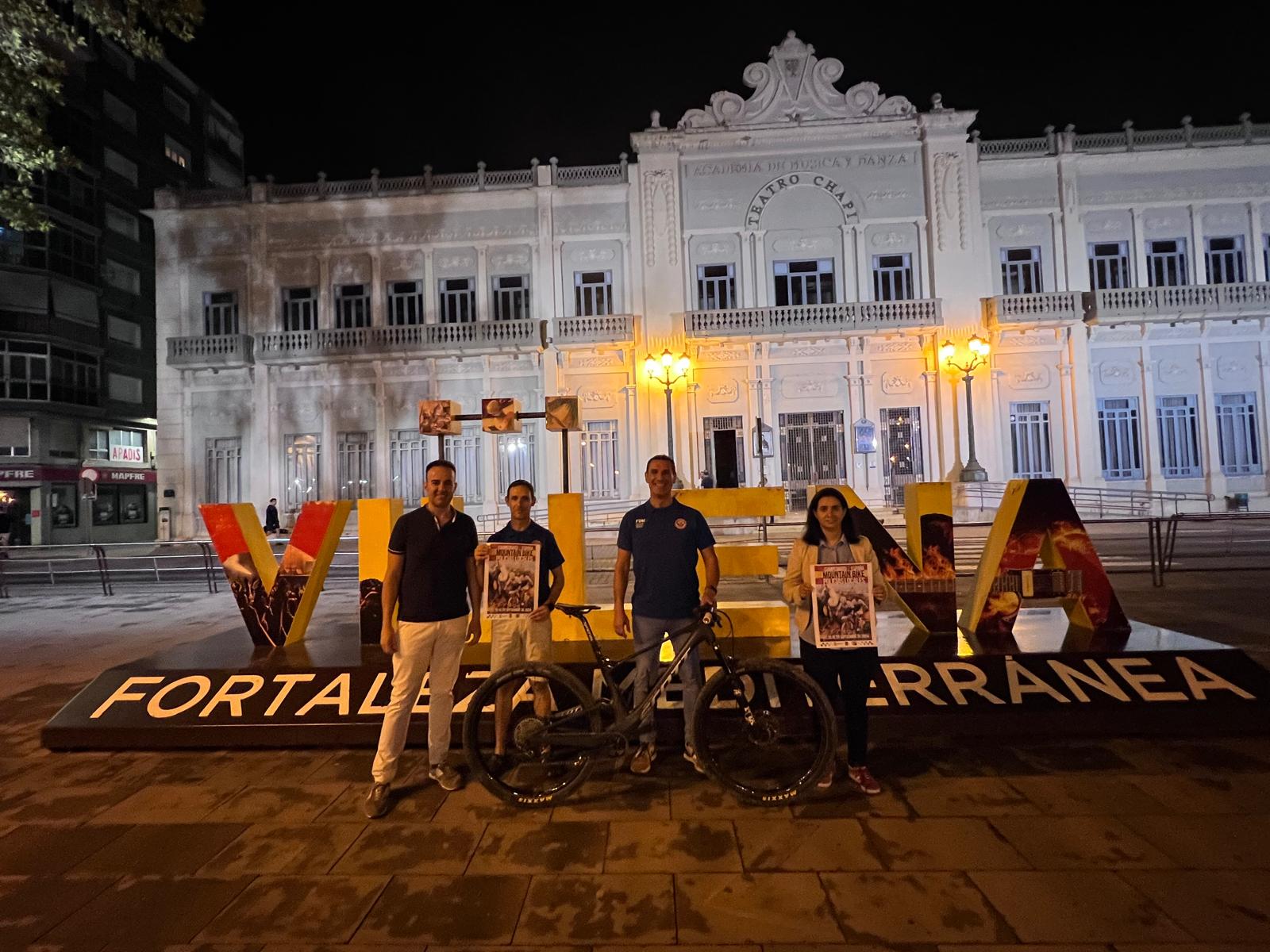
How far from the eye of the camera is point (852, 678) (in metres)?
4.06

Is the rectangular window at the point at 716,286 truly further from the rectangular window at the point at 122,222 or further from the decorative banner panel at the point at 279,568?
the rectangular window at the point at 122,222

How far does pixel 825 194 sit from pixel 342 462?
18.3 m

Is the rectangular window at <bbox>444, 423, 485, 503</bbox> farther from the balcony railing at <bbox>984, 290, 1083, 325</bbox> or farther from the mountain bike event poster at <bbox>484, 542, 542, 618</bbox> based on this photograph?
the mountain bike event poster at <bbox>484, 542, 542, 618</bbox>

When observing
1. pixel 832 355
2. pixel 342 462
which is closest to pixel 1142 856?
pixel 832 355

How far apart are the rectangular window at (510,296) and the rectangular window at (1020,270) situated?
1558 centimetres

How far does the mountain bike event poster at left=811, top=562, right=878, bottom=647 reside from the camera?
3977mm

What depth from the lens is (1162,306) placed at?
2044cm

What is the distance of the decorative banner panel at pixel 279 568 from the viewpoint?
21.1 ft

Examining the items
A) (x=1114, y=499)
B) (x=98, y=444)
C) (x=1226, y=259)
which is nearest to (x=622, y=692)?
(x=1114, y=499)

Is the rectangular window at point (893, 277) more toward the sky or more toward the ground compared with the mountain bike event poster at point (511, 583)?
more toward the sky

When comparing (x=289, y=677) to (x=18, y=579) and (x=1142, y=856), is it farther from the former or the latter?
(x=18, y=579)

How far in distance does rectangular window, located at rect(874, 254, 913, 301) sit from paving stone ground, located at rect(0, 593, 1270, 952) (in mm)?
18986

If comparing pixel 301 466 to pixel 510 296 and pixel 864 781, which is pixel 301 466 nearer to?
pixel 510 296

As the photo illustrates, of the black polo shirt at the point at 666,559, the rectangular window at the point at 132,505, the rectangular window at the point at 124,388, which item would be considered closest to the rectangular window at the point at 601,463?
the black polo shirt at the point at 666,559
